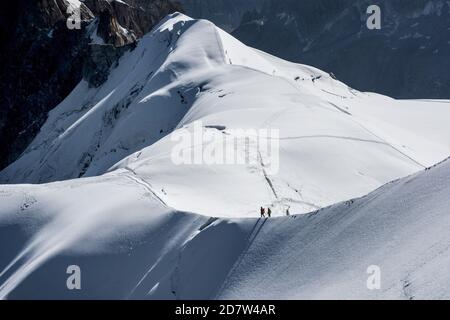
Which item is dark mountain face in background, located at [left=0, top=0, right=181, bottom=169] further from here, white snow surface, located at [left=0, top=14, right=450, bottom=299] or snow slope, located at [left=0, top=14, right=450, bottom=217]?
white snow surface, located at [left=0, top=14, right=450, bottom=299]

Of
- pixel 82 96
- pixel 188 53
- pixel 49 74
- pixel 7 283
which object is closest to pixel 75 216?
pixel 7 283

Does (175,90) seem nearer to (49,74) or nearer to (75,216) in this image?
(75,216)

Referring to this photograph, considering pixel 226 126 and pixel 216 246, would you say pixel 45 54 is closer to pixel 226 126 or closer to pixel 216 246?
pixel 226 126

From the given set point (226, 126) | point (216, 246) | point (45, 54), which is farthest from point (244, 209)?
point (45, 54)

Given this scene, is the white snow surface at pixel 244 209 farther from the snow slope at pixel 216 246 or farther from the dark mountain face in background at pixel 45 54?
the dark mountain face in background at pixel 45 54

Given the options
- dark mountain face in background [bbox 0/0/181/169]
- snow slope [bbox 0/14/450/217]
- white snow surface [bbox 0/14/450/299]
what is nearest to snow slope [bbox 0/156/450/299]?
white snow surface [bbox 0/14/450/299]

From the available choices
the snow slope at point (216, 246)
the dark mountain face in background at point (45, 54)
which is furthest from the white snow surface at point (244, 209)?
the dark mountain face in background at point (45, 54)
